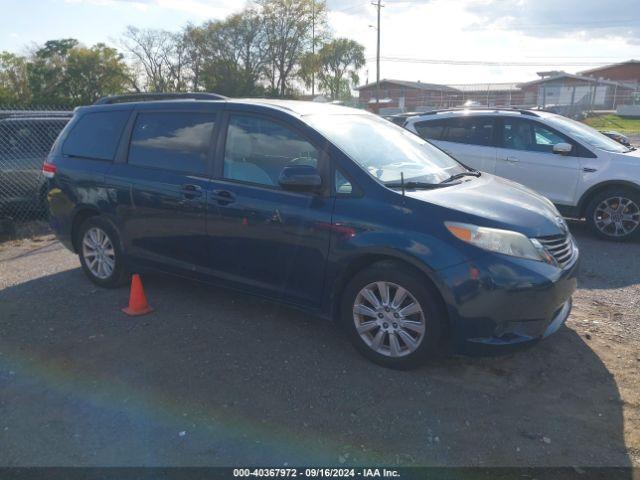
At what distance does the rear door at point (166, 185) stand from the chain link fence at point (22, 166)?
13.3 feet

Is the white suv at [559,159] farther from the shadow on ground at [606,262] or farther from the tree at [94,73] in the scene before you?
the tree at [94,73]

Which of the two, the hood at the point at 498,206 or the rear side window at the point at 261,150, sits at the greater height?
the rear side window at the point at 261,150

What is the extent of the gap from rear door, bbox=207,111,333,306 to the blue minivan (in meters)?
0.01

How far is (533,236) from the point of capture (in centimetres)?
370

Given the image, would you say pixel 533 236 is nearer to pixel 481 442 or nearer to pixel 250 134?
pixel 481 442

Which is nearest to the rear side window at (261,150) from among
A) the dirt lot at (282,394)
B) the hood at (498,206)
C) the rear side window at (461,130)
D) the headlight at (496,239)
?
the hood at (498,206)

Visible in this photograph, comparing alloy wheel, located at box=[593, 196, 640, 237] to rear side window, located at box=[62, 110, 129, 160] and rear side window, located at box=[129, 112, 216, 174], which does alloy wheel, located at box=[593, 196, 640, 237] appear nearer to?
rear side window, located at box=[129, 112, 216, 174]

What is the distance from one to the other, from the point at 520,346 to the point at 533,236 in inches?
29.0

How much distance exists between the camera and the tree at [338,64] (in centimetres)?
5291

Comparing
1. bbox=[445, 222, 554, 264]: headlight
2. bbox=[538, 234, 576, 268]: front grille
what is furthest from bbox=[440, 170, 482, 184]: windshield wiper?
bbox=[538, 234, 576, 268]: front grille

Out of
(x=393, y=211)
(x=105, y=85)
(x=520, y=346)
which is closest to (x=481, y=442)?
(x=520, y=346)

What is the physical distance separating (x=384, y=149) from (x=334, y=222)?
3.02ft

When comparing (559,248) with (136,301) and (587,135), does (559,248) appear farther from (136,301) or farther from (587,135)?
(587,135)

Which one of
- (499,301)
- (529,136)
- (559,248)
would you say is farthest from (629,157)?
(499,301)
